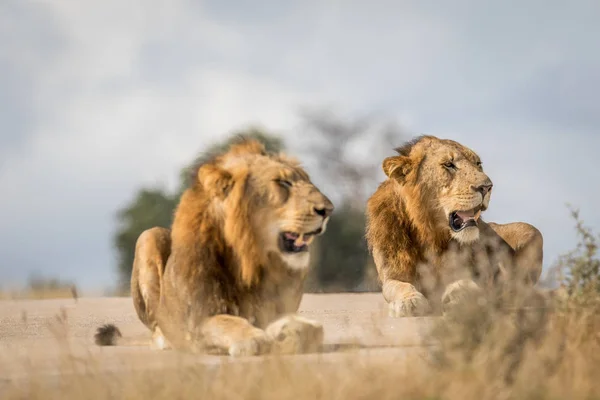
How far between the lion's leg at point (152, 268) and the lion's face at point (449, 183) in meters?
2.56

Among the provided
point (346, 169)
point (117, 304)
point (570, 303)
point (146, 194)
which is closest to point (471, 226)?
point (570, 303)

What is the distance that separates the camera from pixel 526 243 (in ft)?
32.7

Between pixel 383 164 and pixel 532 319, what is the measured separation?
122 inches

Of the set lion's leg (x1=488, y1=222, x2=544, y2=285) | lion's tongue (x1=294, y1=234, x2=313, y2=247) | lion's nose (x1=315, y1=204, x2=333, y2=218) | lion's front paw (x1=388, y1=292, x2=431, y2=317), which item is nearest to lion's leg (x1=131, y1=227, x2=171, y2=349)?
lion's tongue (x1=294, y1=234, x2=313, y2=247)

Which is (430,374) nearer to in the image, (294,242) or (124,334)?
(294,242)

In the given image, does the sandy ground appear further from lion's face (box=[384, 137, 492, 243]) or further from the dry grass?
lion's face (box=[384, 137, 492, 243])

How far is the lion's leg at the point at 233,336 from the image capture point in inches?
231

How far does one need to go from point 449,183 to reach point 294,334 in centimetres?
322

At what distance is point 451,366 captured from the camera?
5.59 meters

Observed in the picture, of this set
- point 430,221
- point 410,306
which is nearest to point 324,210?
point 410,306

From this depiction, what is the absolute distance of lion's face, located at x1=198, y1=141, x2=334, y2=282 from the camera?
19.8 feet

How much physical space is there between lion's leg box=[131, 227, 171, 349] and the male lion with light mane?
44 cm

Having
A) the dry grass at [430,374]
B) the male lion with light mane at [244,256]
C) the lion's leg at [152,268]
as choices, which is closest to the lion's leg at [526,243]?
the dry grass at [430,374]

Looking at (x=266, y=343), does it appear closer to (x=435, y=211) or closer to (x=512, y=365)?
(x=512, y=365)
